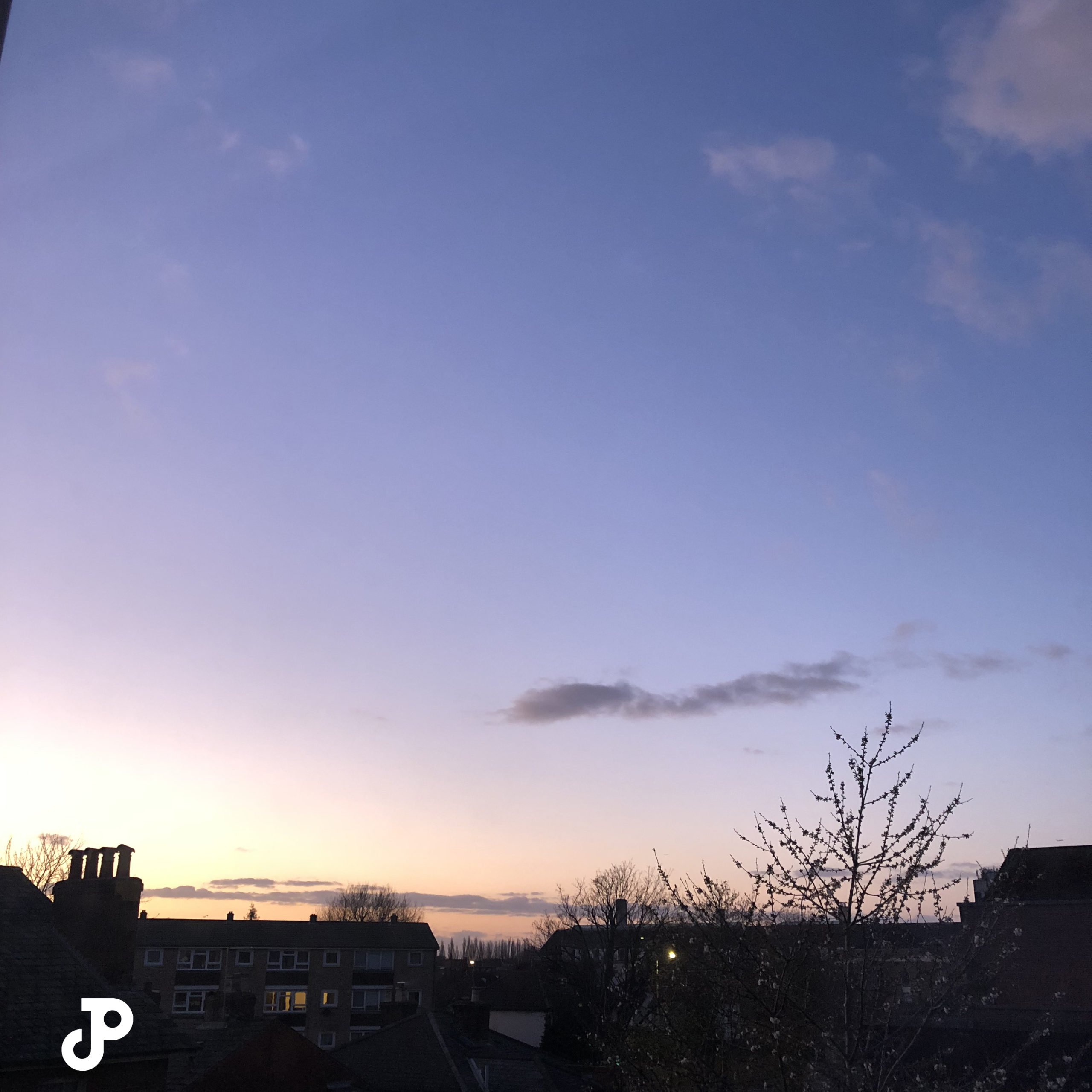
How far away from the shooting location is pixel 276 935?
79188 millimetres

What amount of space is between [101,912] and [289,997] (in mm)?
51511

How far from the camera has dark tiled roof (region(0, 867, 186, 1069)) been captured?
77.3 feet

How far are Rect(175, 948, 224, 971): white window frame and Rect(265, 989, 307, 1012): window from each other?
455 cm

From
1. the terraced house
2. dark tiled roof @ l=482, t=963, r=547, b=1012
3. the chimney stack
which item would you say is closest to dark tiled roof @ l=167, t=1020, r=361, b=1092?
the chimney stack

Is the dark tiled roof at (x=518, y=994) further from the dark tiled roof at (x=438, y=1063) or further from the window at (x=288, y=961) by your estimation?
the dark tiled roof at (x=438, y=1063)

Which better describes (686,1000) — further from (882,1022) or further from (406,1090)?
(406,1090)

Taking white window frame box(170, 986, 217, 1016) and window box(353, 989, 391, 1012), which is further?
window box(353, 989, 391, 1012)

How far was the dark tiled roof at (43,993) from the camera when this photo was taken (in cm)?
2356

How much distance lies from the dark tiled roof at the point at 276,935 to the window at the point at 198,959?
14.9 inches

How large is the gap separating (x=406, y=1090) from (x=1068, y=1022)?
77.9 feet

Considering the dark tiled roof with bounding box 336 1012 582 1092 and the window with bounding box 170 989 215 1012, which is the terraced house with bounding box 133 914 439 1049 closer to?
the window with bounding box 170 989 215 1012

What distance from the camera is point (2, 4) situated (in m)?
4.64

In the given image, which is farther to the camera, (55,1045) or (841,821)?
(55,1045)

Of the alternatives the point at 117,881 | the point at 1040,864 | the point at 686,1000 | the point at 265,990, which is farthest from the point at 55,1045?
the point at 265,990
